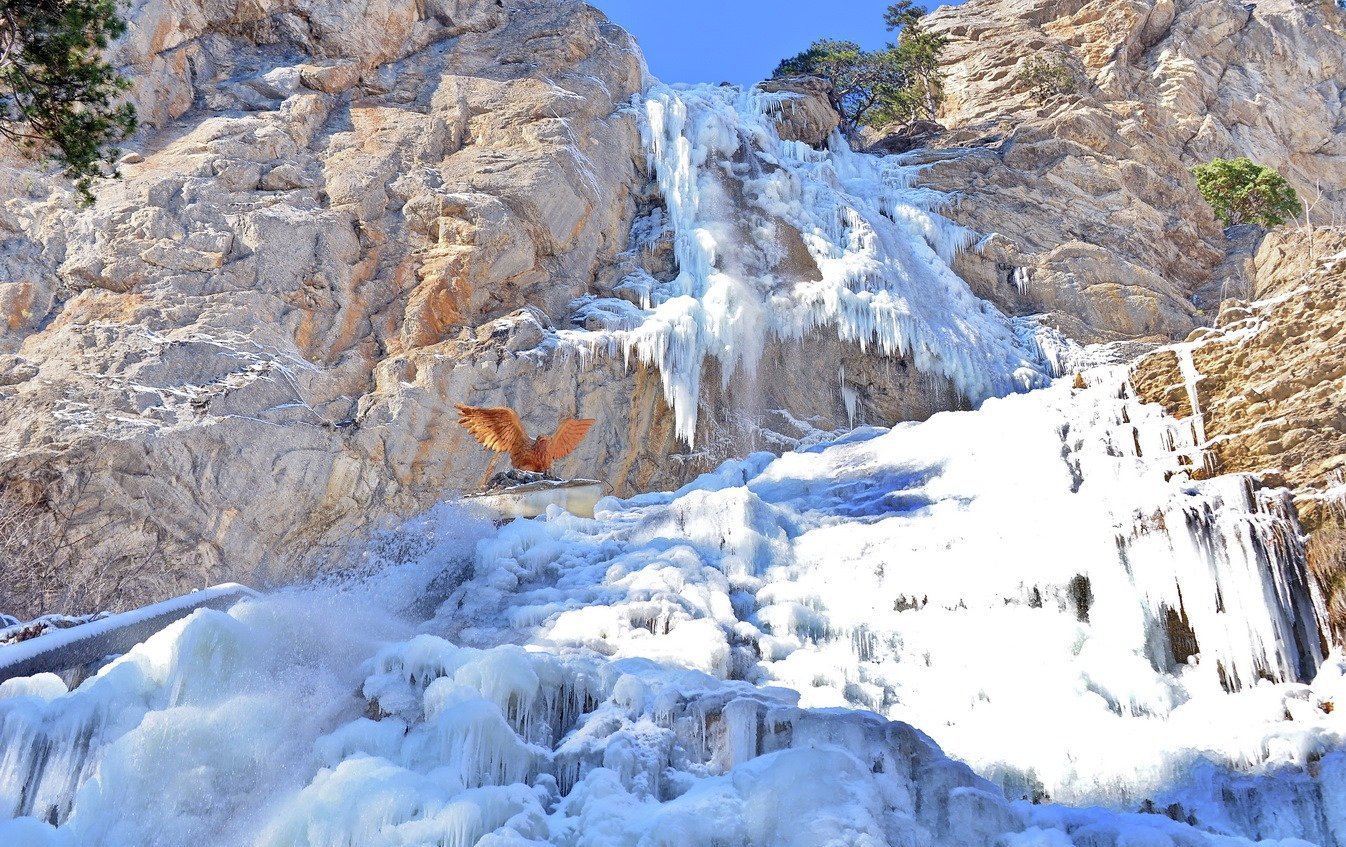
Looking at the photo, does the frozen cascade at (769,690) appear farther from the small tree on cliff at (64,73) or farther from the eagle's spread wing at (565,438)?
the small tree on cliff at (64,73)

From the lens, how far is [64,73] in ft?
28.6

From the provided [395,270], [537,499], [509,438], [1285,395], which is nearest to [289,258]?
[395,270]

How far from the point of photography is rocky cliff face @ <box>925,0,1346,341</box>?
2350 cm

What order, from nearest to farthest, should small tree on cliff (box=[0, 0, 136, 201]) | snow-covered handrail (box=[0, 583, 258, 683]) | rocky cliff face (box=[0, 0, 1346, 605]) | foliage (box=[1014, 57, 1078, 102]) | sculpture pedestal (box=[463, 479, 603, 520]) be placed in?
1. snow-covered handrail (box=[0, 583, 258, 683])
2. small tree on cliff (box=[0, 0, 136, 201])
3. sculpture pedestal (box=[463, 479, 603, 520])
4. rocky cliff face (box=[0, 0, 1346, 605])
5. foliage (box=[1014, 57, 1078, 102])

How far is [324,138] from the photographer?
2083 cm

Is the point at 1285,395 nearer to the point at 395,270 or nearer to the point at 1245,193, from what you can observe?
the point at 395,270

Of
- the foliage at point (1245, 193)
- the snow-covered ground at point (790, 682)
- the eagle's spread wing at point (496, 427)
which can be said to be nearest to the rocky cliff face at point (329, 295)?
the eagle's spread wing at point (496, 427)

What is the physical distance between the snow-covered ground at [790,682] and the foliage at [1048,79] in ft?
61.0

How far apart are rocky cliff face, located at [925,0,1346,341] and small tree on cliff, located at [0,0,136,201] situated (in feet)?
61.8

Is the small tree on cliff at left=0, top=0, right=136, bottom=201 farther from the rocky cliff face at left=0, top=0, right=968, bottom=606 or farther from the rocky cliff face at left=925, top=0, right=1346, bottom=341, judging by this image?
the rocky cliff face at left=925, top=0, right=1346, bottom=341

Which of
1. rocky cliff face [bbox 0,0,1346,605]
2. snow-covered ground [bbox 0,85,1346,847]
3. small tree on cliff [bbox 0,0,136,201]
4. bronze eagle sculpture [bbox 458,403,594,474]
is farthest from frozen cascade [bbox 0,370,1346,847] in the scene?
rocky cliff face [bbox 0,0,1346,605]

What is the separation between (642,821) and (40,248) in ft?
53.7

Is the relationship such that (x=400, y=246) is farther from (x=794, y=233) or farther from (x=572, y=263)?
(x=794, y=233)

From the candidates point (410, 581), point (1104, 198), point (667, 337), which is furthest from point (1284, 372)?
point (1104, 198)
